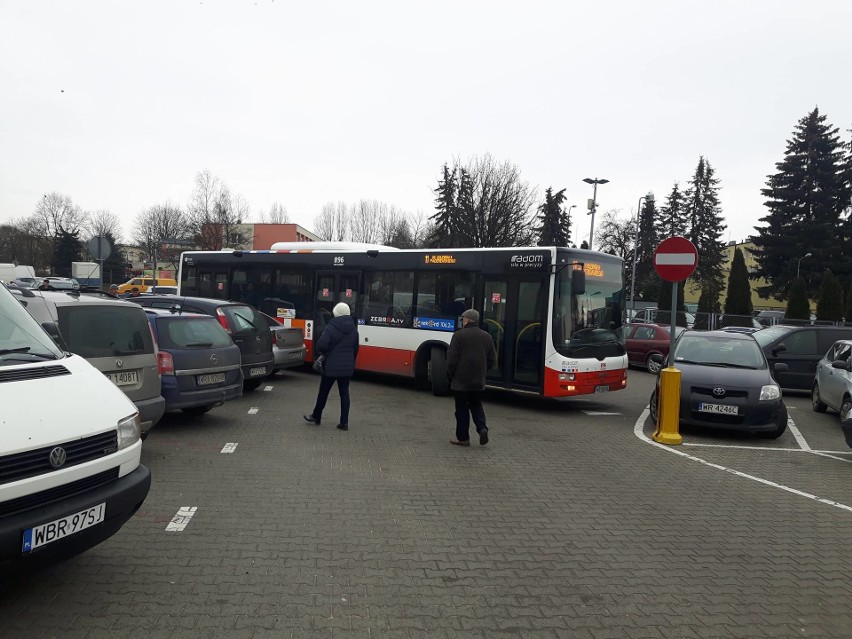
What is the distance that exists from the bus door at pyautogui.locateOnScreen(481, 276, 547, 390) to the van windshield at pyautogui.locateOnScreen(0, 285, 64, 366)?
8337mm

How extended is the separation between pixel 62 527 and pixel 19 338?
164 cm

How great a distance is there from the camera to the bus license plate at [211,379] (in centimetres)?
908

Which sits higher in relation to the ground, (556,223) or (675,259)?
(556,223)

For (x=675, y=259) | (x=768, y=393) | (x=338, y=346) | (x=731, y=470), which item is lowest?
(x=731, y=470)

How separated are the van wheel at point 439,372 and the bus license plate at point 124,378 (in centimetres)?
682

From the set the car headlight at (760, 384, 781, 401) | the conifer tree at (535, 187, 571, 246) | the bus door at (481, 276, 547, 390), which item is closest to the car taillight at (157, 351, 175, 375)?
the bus door at (481, 276, 547, 390)

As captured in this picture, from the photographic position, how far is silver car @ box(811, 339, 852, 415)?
10492 mm

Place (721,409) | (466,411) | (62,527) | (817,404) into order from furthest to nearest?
(817,404), (721,409), (466,411), (62,527)

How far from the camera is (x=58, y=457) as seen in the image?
360cm

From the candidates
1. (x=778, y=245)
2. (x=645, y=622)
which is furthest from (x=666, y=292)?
(x=645, y=622)

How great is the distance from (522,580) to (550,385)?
7195 millimetres

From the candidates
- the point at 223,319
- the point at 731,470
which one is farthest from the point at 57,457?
the point at 223,319

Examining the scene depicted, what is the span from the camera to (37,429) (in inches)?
140

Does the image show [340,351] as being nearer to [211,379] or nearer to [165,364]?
[211,379]
